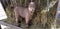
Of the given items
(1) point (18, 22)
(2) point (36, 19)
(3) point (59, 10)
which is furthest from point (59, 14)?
(1) point (18, 22)

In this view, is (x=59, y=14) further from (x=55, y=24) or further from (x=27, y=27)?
(x=27, y=27)

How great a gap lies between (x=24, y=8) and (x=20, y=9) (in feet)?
0.09

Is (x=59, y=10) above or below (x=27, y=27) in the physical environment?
above

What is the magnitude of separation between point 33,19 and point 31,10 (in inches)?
2.6

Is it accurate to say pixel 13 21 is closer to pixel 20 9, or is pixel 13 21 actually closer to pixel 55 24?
pixel 20 9

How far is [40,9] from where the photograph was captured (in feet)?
2.26

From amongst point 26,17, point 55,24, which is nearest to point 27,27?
point 26,17

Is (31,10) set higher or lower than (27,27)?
higher

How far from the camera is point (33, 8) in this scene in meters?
0.67

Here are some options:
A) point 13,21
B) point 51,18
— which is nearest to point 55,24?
point 51,18

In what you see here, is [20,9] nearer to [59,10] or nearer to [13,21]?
[13,21]

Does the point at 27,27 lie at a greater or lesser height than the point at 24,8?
lesser

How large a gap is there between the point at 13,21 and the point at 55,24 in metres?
0.27

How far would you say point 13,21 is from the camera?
0.76 m
